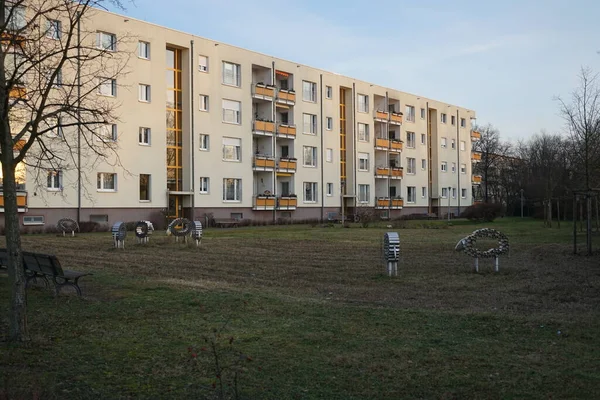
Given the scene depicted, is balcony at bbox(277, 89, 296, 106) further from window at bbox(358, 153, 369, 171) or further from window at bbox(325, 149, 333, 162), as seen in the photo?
window at bbox(358, 153, 369, 171)

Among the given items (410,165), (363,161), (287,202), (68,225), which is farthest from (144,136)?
(410,165)

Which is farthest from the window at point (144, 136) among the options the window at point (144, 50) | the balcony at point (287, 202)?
the balcony at point (287, 202)

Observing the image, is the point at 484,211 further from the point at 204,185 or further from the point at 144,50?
the point at 144,50

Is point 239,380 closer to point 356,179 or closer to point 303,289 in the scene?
point 303,289

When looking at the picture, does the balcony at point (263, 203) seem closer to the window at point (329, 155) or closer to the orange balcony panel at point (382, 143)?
the window at point (329, 155)

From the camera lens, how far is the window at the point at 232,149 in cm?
4662

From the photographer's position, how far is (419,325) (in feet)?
29.0

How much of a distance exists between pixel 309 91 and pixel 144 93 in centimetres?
1801

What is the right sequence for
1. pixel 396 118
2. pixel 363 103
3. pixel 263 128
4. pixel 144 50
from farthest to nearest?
1. pixel 396 118
2. pixel 363 103
3. pixel 263 128
4. pixel 144 50

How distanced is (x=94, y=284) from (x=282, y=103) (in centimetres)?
4013

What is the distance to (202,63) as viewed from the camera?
1773 inches

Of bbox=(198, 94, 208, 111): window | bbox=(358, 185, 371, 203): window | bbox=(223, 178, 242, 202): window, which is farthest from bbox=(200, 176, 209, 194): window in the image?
bbox=(358, 185, 371, 203): window

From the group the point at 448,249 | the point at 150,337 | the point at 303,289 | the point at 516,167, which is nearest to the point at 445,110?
the point at 516,167

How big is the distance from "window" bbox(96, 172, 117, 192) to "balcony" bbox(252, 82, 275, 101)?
14167 millimetres
